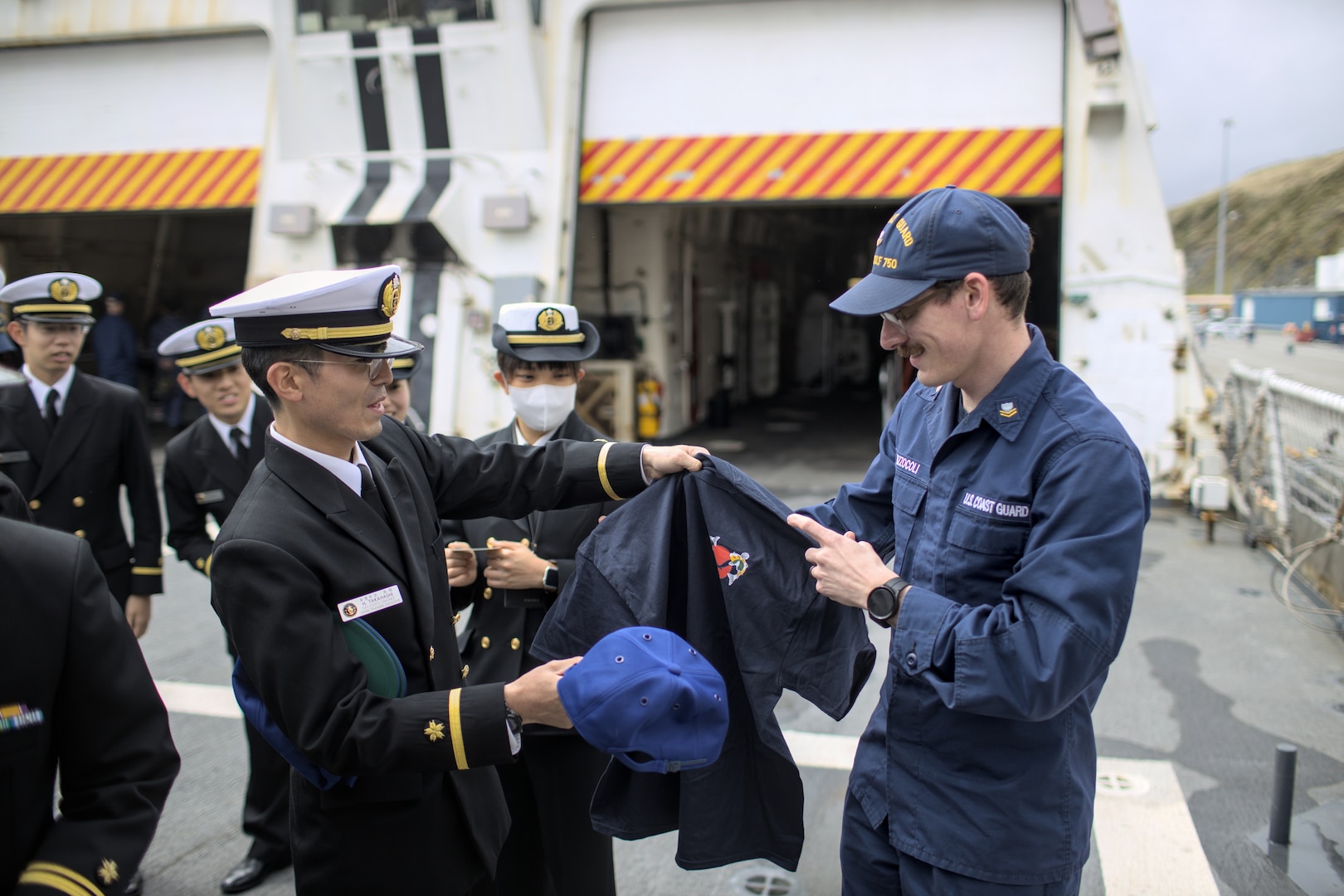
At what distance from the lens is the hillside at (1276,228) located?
9400cm

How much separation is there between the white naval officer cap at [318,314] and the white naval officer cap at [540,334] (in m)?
1.08

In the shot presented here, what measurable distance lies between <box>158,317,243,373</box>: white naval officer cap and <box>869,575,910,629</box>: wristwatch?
294 cm

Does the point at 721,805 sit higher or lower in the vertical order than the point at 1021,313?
lower

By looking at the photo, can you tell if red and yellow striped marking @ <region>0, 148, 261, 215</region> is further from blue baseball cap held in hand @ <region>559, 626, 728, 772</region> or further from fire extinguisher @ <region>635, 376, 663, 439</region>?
blue baseball cap held in hand @ <region>559, 626, 728, 772</region>

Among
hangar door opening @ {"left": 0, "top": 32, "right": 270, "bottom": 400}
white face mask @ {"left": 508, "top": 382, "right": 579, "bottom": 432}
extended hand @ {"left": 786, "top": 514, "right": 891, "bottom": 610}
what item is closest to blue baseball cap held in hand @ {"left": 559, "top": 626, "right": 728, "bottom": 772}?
extended hand @ {"left": 786, "top": 514, "right": 891, "bottom": 610}

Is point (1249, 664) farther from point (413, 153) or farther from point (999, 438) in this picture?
point (413, 153)


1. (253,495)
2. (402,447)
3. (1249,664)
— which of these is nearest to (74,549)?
(253,495)

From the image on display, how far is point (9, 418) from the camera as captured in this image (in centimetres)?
404

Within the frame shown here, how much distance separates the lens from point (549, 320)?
3.24 meters

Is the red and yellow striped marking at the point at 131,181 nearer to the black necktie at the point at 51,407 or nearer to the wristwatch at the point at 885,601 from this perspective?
the black necktie at the point at 51,407

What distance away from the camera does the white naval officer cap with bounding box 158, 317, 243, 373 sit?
3.87m

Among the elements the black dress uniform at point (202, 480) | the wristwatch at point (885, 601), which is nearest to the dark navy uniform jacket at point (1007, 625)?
the wristwatch at point (885, 601)

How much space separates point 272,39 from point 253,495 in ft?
25.7

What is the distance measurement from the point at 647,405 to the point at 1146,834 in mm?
8931
